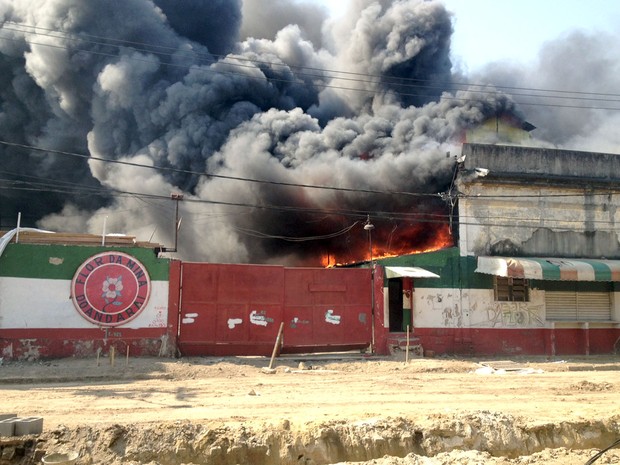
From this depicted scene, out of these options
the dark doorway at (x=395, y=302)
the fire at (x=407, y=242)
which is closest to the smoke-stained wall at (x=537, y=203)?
the fire at (x=407, y=242)

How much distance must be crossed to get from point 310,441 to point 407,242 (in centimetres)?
1569

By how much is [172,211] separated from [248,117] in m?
6.29

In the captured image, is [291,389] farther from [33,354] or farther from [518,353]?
[518,353]

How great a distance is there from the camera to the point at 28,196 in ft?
119

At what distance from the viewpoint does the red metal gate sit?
50.0ft

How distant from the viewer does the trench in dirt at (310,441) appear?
6.52 meters

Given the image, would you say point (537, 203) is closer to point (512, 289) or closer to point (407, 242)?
point (512, 289)

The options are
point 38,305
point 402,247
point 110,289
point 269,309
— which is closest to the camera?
point 38,305

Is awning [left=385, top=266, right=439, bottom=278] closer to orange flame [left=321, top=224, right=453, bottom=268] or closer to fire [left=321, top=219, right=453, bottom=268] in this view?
orange flame [left=321, top=224, right=453, bottom=268]

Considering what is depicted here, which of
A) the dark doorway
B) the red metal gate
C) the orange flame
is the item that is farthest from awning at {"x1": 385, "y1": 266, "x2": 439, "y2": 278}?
the dark doorway

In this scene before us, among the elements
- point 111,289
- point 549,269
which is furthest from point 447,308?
point 111,289

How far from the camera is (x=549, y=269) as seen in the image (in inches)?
672

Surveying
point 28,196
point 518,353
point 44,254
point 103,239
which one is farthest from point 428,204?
point 28,196

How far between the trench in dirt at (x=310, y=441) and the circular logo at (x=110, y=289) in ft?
26.4
